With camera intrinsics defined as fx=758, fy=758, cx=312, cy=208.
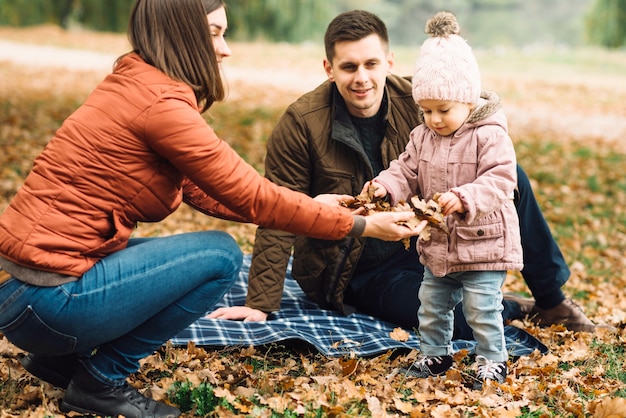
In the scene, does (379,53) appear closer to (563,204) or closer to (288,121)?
(288,121)

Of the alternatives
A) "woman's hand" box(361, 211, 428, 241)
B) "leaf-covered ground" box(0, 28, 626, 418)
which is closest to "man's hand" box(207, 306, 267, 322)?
"leaf-covered ground" box(0, 28, 626, 418)

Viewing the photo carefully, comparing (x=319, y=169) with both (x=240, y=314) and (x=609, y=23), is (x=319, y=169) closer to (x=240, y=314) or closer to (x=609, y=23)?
(x=240, y=314)

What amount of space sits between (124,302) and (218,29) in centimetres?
113

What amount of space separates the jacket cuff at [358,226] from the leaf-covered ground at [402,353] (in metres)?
0.64

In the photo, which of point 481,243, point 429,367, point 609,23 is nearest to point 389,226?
point 481,243

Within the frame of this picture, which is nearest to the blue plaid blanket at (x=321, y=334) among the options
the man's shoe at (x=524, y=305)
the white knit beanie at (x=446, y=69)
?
the man's shoe at (x=524, y=305)

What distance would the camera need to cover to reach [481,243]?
315cm

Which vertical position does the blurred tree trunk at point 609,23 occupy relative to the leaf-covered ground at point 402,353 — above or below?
above

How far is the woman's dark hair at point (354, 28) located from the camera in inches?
150

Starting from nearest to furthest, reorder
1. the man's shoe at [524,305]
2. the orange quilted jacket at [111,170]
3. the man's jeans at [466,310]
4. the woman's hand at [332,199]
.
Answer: the orange quilted jacket at [111,170]
the man's jeans at [466,310]
the woman's hand at [332,199]
the man's shoe at [524,305]

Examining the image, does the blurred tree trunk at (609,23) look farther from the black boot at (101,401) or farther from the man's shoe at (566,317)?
the black boot at (101,401)

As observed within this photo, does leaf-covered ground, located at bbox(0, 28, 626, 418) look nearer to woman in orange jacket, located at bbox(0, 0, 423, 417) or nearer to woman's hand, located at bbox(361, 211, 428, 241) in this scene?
woman in orange jacket, located at bbox(0, 0, 423, 417)

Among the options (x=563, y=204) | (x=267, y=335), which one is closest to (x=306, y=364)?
(x=267, y=335)

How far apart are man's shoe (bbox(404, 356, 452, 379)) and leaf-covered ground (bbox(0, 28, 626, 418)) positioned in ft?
0.21
